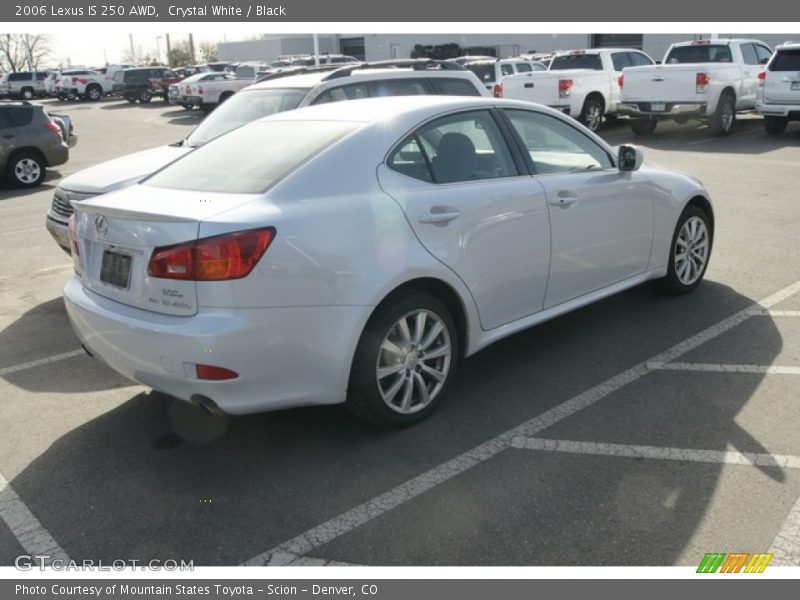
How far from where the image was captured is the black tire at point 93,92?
43438 mm

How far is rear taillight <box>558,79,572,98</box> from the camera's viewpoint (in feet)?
55.6

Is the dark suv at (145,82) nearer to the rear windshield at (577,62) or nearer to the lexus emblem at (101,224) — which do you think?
the rear windshield at (577,62)

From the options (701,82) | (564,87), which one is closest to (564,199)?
(701,82)

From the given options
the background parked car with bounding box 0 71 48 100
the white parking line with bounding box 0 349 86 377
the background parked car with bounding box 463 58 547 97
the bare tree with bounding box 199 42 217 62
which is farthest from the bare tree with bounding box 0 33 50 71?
the white parking line with bounding box 0 349 86 377

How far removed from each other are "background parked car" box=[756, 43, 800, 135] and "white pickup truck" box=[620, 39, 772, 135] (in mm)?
743

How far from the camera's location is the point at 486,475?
3508 mm

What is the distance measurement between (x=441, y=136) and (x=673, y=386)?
196 cm

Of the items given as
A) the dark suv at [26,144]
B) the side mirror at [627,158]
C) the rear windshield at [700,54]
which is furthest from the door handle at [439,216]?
the rear windshield at [700,54]

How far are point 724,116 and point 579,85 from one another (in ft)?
10.5

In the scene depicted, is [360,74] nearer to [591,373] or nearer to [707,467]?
[591,373]

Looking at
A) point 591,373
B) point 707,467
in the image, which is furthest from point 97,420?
point 707,467

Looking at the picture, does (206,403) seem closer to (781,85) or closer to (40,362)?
(40,362)

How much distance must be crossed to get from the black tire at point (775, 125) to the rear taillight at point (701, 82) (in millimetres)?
1873

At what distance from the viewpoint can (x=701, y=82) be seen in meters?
15.4
